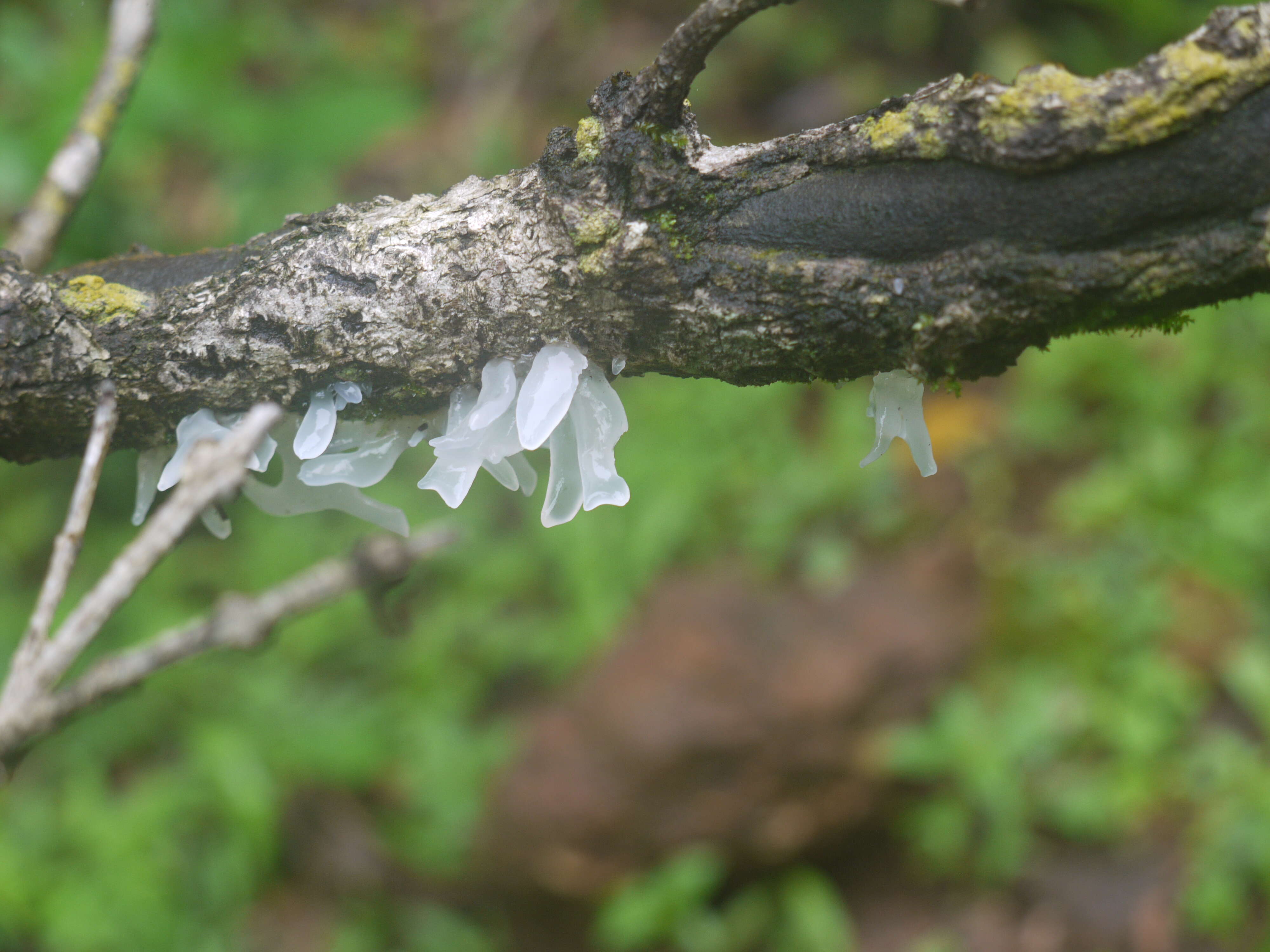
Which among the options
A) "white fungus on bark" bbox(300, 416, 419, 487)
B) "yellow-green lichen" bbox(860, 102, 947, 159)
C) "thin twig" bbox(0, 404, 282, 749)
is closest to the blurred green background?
"white fungus on bark" bbox(300, 416, 419, 487)

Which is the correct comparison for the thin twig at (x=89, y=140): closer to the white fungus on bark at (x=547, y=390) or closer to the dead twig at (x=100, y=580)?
the dead twig at (x=100, y=580)

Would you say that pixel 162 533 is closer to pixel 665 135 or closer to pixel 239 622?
pixel 239 622

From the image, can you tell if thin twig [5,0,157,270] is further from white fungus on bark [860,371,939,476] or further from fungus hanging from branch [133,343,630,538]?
white fungus on bark [860,371,939,476]

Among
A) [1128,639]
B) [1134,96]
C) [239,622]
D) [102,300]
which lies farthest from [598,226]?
[1128,639]

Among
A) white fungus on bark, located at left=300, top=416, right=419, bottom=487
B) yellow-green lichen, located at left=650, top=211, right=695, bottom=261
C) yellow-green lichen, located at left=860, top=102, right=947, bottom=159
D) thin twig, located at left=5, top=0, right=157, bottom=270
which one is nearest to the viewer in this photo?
yellow-green lichen, located at left=860, top=102, right=947, bottom=159

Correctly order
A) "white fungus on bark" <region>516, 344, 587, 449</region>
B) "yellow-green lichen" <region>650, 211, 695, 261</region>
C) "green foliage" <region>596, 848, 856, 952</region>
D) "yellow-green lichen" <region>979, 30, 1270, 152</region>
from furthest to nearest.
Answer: "green foliage" <region>596, 848, 856, 952</region> < "white fungus on bark" <region>516, 344, 587, 449</region> < "yellow-green lichen" <region>650, 211, 695, 261</region> < "yellow-green lichen" <region>979, 30, 1270, 152</region>
